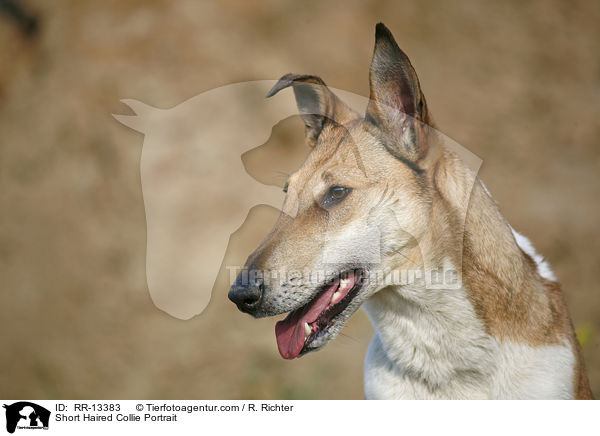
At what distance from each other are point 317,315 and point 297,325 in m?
0.11

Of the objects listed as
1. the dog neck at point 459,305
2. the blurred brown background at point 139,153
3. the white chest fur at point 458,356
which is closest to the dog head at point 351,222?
the dog neck at point 459,305

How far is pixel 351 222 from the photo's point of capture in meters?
2.51

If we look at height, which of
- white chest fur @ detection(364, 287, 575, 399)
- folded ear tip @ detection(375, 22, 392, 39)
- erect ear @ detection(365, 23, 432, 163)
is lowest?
white chest fur @ detection(364, 287, 575, 399)

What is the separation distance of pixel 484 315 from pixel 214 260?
11.2ft

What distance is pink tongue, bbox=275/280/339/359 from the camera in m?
2.44

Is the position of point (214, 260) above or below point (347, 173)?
above

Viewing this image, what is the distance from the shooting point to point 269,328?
5738 mm

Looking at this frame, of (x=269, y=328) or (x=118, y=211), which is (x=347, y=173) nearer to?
(x=269, y=328)

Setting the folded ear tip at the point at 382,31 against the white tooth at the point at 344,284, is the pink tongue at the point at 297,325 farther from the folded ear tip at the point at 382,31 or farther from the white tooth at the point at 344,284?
the folded ear tip at the point at 382,31

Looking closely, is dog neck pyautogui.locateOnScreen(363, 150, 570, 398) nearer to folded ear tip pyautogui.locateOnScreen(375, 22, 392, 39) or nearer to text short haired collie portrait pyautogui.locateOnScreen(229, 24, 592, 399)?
text short haired collie portrait pyautogui.locateOnScreen(229, 24, 592, 399)

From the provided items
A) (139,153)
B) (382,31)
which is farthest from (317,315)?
(139,153)

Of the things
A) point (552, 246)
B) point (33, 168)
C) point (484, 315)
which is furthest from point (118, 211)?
point (552, 246)

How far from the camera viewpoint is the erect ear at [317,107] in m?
2.96

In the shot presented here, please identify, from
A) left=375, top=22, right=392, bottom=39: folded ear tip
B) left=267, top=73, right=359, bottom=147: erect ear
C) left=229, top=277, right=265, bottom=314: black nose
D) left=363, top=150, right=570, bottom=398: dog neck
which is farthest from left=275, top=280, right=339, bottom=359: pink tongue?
left=375, top=22, right=392, bottom=39: folded ear tip
